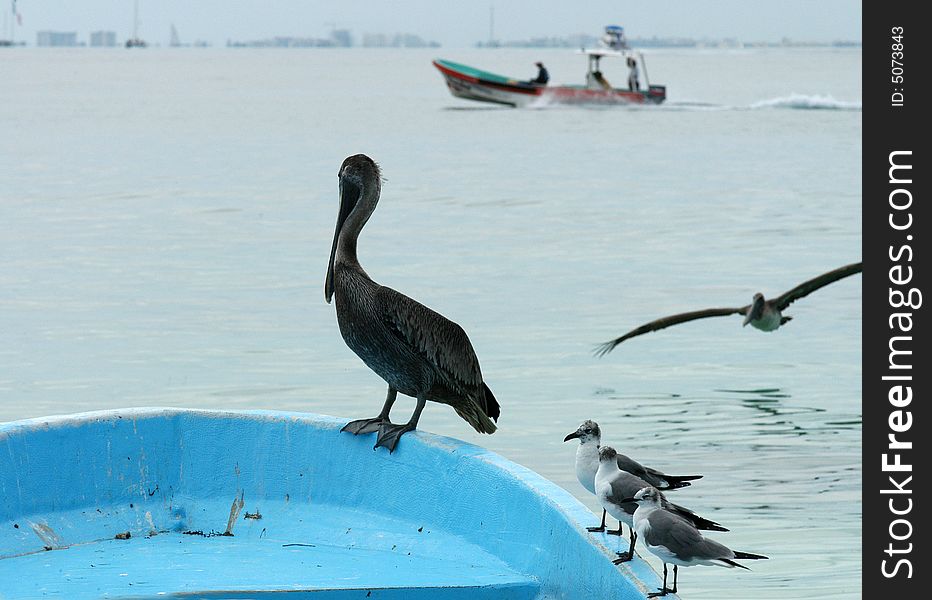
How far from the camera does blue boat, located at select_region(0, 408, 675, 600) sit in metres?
5.08

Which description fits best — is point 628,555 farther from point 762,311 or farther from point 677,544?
point 762,311

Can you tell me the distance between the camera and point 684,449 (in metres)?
10.4

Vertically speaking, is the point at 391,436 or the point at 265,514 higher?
the point at 391,436

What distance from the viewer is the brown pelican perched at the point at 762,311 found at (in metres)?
9.80

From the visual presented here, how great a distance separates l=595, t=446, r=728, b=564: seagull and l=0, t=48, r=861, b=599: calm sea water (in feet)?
9.86

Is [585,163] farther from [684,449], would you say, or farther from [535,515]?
[535,515]

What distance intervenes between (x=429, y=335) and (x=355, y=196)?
67 cm

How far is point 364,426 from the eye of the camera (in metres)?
5.98

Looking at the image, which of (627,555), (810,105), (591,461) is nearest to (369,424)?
(591,461)

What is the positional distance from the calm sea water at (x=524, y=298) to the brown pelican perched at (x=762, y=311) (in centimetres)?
64

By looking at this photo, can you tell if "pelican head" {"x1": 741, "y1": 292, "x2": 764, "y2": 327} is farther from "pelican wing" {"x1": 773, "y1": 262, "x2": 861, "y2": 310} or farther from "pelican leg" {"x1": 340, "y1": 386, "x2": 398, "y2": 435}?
"pelican leg" {"x1": 340, "y1": 386, "x2": 398, "y2": 435}

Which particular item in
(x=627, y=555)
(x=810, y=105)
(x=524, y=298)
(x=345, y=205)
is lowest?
(x=524, y=298)
